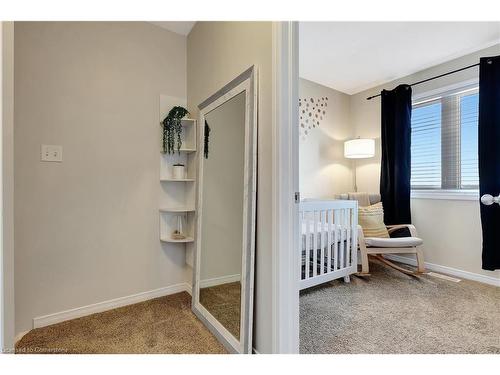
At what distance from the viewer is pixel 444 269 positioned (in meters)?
2.82

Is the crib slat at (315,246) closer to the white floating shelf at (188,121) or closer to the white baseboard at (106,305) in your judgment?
the white baseboard at (106,305)

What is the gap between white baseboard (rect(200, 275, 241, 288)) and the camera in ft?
5.00

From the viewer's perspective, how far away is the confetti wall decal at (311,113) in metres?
3.28

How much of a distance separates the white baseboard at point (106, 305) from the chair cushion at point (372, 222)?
196cm

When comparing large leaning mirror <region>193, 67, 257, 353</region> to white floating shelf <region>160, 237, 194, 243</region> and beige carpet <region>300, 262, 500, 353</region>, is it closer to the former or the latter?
white floating shelf <region>160, 237, 194, 243</region>

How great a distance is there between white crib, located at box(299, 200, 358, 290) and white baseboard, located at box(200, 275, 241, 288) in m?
0.71

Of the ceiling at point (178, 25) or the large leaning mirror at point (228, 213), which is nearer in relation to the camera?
the large leaning mirror at point (228, 213)

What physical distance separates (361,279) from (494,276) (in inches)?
49.0

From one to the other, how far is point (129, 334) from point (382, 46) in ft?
10.5

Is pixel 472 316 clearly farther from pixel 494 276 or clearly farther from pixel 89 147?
pixel 89 147

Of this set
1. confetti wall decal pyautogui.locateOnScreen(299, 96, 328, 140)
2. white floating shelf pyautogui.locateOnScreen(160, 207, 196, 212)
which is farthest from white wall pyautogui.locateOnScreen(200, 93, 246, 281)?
confetti wall decal pyautogui.locateOnScreen(299, 96, 328, 140)

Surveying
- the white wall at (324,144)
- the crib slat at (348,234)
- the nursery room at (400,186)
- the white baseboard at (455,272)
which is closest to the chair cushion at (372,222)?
the nursery room at (400,186)
